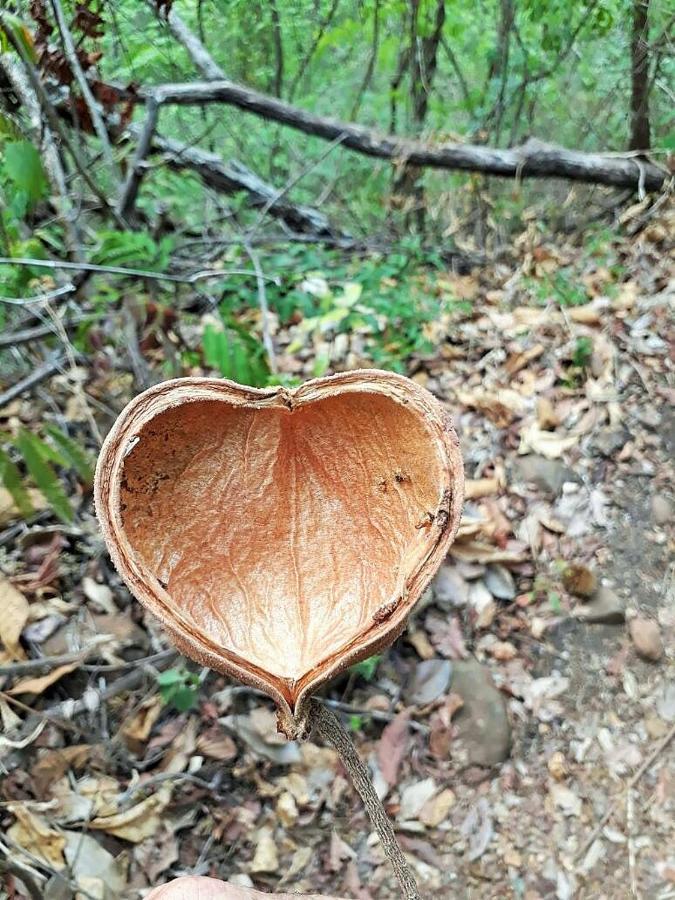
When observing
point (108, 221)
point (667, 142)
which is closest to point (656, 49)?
point (667, 142)

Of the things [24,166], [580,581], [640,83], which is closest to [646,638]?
[580,581]

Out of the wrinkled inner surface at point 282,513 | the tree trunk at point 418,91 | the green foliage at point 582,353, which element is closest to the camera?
the wrinkled inner surface at point 282,513

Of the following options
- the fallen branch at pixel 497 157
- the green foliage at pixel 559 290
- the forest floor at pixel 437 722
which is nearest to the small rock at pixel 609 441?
Answer: the forest floor at pixel 437 722

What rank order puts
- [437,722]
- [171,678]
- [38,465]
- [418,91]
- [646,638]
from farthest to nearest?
[418,91] < [646,638] < [437,722] < [171,678] < [38,465]

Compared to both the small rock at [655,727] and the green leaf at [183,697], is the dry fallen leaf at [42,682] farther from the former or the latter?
the small rock at [655,727]

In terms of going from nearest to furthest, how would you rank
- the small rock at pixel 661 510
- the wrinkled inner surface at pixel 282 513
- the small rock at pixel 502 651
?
the wrinkled inner surface at pixel 282 513 → the small rock at pixel 502 651 → the small rock at pixel 661 510

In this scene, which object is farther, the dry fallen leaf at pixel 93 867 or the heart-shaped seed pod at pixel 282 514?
the dry fallen leaf at pixel 93 867

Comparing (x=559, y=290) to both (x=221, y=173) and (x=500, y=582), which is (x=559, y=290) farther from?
(x=221, y=173)
